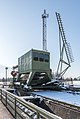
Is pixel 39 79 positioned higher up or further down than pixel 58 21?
further down

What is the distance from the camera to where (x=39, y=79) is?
1982 inches

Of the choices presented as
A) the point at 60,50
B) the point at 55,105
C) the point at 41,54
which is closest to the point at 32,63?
the point at 41,54

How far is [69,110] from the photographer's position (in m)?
15.7

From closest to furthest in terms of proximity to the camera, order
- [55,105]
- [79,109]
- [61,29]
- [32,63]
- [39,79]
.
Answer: [79,109] < [55,105] < [32,63] < [39,79] < [61,29]

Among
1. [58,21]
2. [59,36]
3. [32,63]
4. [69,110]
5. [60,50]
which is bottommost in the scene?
[69,110]

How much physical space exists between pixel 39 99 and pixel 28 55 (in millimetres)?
26911

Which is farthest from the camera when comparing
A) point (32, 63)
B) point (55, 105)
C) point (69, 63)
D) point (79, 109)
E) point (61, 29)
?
point (61, 29)

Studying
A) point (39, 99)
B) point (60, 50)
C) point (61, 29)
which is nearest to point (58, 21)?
point (61, 29)

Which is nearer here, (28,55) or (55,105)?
(55,105)

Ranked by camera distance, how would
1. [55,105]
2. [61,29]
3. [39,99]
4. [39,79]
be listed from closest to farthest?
[55,105]
[39,99]
[39,79]
[61,29]

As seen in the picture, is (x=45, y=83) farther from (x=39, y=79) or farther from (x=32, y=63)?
(x=32, y=63)

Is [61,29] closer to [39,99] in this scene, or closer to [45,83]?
[45,83]

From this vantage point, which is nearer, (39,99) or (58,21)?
(39,99)

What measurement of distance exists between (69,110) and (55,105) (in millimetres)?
3147
